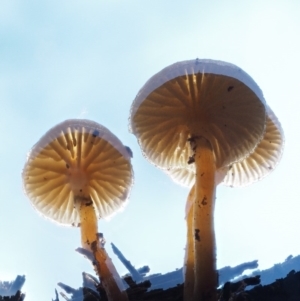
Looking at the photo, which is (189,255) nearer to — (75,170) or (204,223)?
(204,223)

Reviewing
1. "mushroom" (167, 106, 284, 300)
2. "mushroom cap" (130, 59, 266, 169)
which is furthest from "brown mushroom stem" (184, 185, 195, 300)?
"mushroom cap" (130, 59, 266, 169)

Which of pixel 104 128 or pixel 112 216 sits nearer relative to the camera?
pixel 104 128

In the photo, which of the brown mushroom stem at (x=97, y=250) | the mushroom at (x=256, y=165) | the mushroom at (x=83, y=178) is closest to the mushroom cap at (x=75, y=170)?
the mushroom at (x=83, y=178)

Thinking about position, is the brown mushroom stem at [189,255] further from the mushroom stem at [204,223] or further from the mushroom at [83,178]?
the mushroom at [83,178]

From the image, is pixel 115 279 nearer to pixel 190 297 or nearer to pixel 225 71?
pixel 190 297

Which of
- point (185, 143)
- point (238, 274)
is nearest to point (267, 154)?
point (185, 143)

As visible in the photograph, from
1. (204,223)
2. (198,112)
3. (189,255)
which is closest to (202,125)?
(198,112)
